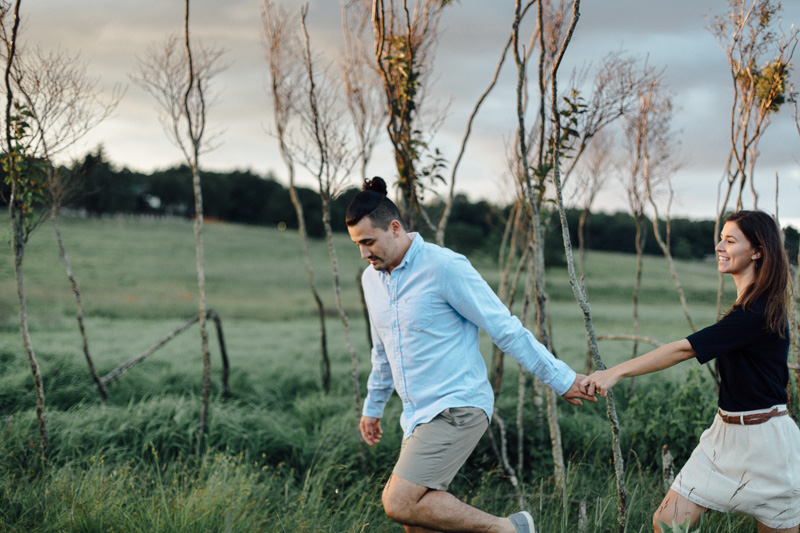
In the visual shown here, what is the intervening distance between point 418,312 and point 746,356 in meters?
1.51

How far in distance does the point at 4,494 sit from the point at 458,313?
312cm

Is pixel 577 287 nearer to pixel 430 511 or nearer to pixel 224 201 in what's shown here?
pixel 430 511

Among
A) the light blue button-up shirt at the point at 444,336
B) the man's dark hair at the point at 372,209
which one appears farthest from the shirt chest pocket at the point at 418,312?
the man's dark hair at the point at 372,209

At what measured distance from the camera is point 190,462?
15.8 ft

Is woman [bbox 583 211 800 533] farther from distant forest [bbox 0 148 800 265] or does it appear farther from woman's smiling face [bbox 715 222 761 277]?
distant forest [bbox 0 148 800 265]

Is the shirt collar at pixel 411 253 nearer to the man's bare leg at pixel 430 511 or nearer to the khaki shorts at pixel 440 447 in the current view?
the khaki shorts at pixel 440 447

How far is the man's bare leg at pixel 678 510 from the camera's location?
2.56 metres

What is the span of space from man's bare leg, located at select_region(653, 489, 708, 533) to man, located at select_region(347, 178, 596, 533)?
23.5 inches

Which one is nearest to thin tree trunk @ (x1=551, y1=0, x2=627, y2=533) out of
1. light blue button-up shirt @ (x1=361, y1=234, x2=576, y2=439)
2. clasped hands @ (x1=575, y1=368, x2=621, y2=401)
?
clasped hands @ (x1=575, y1=368, x2=621, y2=401)

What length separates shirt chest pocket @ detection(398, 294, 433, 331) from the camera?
2.73 m

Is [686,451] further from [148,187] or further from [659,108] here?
[148,187]

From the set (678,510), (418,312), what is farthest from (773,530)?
(418,312)

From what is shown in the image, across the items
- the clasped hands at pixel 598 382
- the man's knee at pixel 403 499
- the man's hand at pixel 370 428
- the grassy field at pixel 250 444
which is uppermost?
the clasped hands at pixel 598 382

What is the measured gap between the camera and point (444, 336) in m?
2.75
